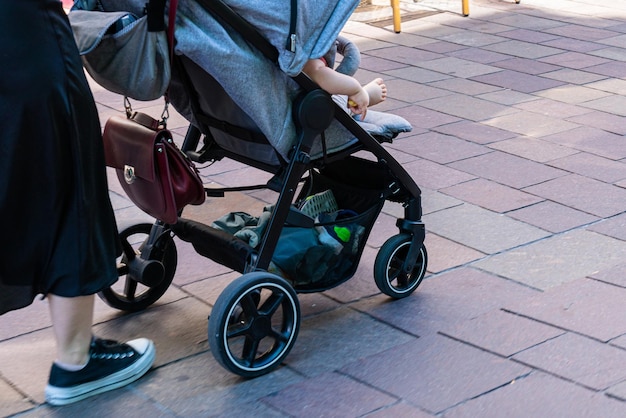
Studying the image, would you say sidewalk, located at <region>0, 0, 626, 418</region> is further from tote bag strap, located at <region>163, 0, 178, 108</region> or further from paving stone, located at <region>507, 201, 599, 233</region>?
tote bag strap, located at <region>163, 0, 178, 108</region>

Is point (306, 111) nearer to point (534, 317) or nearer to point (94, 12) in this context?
point (94, 12)

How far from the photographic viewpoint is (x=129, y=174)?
331cm

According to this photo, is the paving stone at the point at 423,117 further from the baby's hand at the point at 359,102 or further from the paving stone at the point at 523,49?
the baby's hand at the point at 359,102

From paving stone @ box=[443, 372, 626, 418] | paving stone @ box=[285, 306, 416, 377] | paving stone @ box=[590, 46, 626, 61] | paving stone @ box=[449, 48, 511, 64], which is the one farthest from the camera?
paving stone @ box=[590, 46, 626, 61]

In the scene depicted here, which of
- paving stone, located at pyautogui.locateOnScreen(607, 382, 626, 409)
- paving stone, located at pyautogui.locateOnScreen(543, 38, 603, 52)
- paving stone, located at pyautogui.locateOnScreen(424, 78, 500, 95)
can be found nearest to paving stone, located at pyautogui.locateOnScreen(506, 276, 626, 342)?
paving stone, located at pyautogui.locateOnScreen(607, 382, 626, 409)

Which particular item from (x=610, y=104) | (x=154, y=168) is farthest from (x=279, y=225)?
(x=610, y=104)

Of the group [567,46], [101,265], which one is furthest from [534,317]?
[567,46]

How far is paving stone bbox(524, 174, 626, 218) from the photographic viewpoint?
4.87 meters

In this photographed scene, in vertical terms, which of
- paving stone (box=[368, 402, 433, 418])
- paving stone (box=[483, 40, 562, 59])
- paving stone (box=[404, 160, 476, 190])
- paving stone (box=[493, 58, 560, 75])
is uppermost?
paving stone (box=[368, 402, 433, 418])

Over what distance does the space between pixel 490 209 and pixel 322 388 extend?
187 cm

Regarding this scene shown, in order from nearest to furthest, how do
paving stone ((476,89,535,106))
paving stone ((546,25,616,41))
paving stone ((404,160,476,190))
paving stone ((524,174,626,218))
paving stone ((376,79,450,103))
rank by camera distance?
paving stone ((524,174,626,218))
paving stone ((404,160,476,190))
paving stone ((476,89,535,106))
paving stone ((376,79,450,103))
paving stone ((546,25,616,41))

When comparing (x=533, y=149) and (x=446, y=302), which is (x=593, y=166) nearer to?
(x=533, y=149)

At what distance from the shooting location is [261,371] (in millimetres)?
3379

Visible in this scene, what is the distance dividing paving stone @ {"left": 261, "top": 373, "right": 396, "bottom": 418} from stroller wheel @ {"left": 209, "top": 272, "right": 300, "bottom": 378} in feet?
0.47
